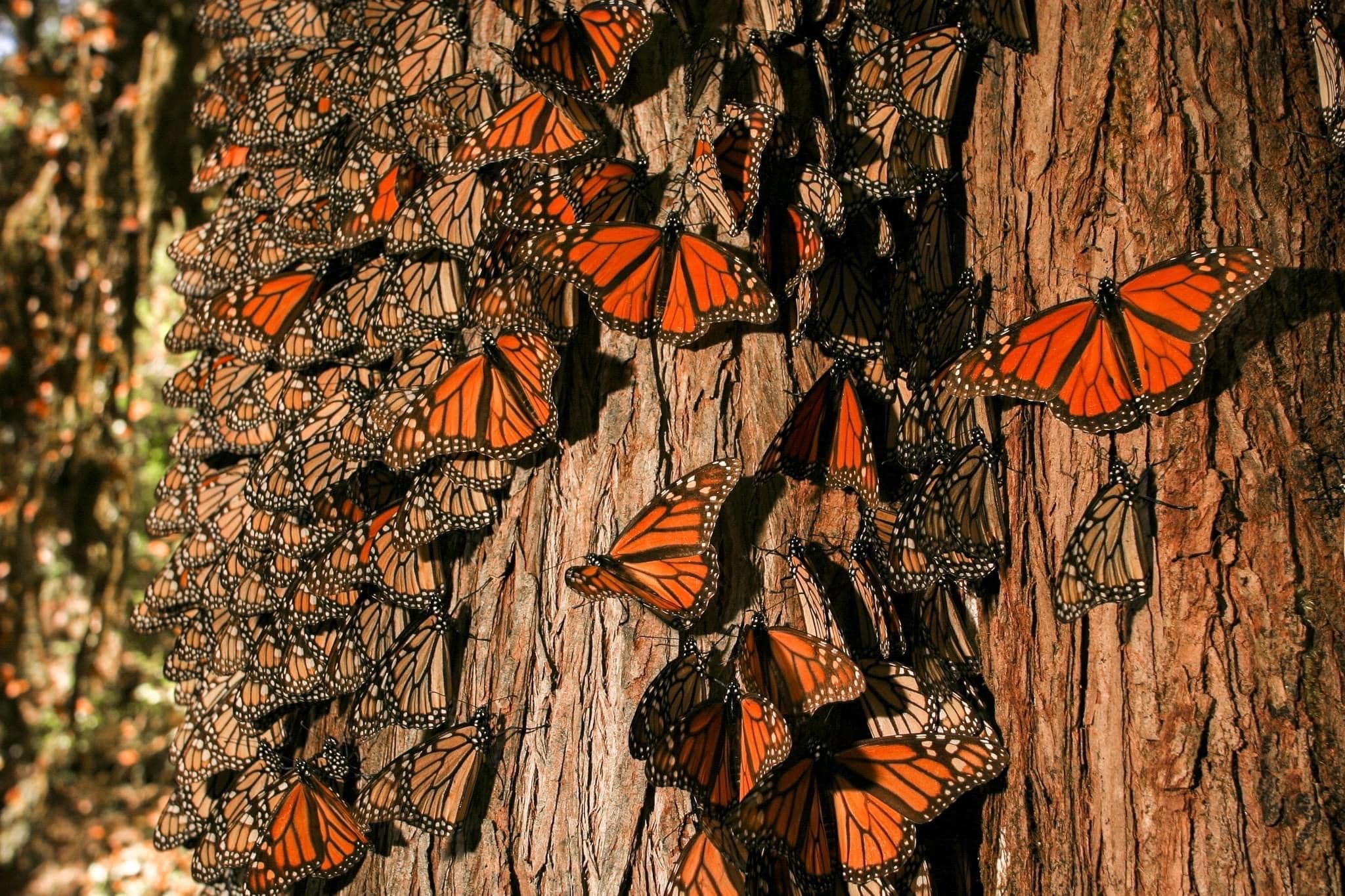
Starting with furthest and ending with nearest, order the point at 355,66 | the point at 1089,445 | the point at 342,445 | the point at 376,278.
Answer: the point at 355,66, the point at 376,278, the point at 342,445, the point at 1089,445

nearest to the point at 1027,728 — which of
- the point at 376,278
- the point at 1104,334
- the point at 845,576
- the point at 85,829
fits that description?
the point at 845,576

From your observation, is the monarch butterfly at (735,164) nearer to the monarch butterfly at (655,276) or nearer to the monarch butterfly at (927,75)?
the monarch butterfly at (655,276)

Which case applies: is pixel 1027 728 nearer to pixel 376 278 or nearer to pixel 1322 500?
pixel 1322 500

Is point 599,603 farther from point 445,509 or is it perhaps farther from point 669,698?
point 445,509

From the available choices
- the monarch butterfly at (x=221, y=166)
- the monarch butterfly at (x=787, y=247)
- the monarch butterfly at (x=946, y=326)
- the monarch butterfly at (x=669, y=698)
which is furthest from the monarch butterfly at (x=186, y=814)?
the monarch butterfly at (x=946, y=326)

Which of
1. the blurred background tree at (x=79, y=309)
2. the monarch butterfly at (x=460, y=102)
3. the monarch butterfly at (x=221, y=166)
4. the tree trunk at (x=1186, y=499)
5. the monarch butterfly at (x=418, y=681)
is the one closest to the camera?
the tree trunk at (x=1186, y=499)

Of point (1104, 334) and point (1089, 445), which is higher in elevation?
point (1104, 334)

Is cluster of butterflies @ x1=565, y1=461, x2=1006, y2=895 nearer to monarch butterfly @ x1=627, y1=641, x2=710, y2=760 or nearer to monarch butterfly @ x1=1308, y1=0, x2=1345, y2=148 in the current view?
monarch butterfly @ x1=627, y1=641, x2=710, y2=760
